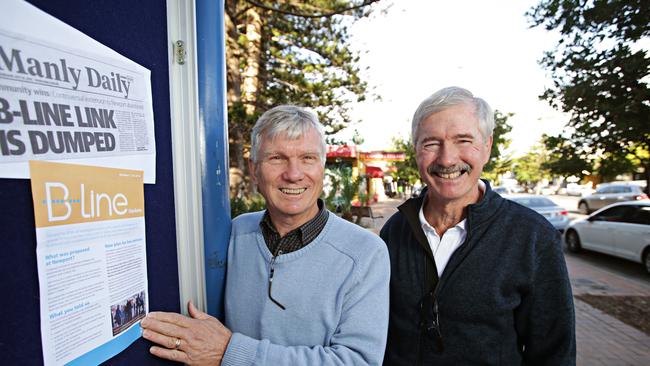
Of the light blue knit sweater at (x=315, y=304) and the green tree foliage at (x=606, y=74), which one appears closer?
the light blue knit sweater at (x=315, y=304)

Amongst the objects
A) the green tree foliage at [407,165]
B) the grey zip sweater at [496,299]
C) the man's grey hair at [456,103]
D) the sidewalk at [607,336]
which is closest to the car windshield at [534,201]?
the sidewalk at [607,336]

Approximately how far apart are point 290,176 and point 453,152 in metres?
0.86

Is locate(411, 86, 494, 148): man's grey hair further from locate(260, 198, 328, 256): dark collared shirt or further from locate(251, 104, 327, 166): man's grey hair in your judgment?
locate(260, 198, 328, 256): dark collared shirt

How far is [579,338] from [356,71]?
7.46 meters

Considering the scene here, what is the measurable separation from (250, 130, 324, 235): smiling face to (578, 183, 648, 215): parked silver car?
70.9 feet

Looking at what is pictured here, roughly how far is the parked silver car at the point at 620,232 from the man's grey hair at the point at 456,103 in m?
8.07

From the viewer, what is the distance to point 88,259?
0.88 m

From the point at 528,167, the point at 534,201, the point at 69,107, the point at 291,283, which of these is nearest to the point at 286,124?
the point at 291,283

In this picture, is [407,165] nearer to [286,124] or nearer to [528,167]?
[528,167]

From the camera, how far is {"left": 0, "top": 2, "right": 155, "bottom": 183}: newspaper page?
0.71 m

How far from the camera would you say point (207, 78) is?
4.75ft

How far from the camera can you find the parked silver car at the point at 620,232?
7633 millimetres

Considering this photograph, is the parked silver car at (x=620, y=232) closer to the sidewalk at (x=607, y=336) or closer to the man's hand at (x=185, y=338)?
the sidewalk at (x=607, y=336)

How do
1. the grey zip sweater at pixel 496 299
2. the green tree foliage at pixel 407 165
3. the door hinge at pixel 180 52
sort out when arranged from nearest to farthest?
the door hinge at pixel 180 52 < the grey zip sweater at pixel 496 299 < the green tree foliage at pixel 407 165
